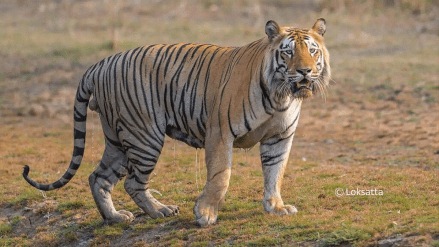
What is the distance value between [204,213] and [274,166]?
67 cm

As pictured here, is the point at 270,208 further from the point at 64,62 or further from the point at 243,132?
the point at 64,62

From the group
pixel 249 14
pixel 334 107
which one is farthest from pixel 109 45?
pixel 334 107

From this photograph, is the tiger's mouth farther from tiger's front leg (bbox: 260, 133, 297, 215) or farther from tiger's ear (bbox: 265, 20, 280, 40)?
tiger's front leg (bbox: 260, 133, 297, 215)

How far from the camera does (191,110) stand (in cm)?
823

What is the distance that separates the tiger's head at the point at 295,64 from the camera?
7504 mm

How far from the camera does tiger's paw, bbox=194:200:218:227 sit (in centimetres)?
795

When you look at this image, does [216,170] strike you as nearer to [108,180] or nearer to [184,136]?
[184,136]

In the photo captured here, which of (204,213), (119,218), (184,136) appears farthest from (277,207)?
(119,218)

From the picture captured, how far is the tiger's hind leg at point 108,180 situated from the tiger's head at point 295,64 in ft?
5.35

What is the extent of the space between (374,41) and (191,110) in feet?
36.6

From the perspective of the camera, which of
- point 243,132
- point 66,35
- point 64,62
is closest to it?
point 243,132

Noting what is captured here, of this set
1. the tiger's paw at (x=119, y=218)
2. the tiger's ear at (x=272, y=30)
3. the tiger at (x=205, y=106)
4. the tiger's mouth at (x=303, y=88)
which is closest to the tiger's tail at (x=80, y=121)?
the tiger at (x=205, y=106)

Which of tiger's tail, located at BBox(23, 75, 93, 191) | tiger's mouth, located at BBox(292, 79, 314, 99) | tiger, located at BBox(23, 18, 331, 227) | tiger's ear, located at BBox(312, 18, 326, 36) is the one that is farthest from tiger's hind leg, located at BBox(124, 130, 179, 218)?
tiger's ear, located at BBox(312, 18, 326, 36)

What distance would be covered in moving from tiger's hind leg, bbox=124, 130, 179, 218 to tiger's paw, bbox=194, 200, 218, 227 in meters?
0.59
